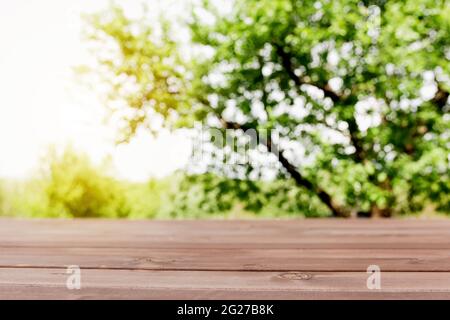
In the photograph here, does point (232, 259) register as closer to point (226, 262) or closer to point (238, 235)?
point (226, 262)

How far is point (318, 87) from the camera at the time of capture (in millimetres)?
7625

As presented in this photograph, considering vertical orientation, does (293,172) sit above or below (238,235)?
above

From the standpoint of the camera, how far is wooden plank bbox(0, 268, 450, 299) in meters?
1.30

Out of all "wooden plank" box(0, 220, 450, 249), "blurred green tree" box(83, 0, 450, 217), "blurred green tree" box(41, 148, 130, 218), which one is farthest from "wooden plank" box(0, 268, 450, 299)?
"blurred green tree" box(41, 148, 130, 218)

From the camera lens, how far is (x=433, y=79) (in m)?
7.41

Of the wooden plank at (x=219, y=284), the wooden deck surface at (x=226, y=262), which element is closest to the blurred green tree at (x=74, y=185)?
the wooden deck surface at (x=226, y=262)

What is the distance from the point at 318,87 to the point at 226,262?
20.4 feet

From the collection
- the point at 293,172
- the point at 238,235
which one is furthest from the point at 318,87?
the point at 238,235

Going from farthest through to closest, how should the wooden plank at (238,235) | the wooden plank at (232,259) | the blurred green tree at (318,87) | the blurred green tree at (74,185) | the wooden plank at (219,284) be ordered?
the blurred green tree at (74,185)
the blurred green tree at (318,87)
the wooden plank at (238,235)
the wooden plank at (232,259)
the wooden plank at (219,284)

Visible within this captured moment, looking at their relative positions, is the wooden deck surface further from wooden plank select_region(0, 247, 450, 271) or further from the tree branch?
the tree branch

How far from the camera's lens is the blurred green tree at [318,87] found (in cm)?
667

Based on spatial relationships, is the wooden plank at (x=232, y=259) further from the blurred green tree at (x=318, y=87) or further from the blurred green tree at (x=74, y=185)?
the blurred green tree at (x=74, y=185)
